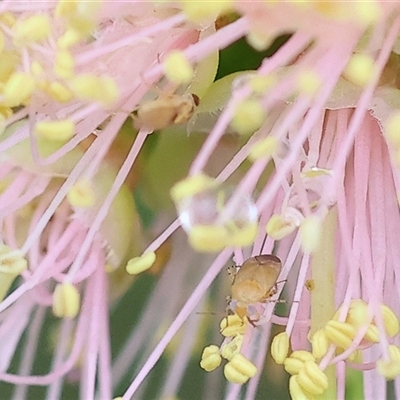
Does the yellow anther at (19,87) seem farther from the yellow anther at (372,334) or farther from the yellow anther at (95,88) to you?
the yellow anther at (372,334)

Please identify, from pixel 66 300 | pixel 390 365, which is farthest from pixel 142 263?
pixel 390 365

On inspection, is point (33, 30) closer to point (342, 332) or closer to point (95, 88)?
point (95, 88)

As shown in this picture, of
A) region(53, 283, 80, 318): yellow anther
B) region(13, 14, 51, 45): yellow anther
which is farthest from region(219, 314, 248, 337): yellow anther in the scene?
region(13, 14, 51, 45): yellow anther

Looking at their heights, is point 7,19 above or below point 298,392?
above

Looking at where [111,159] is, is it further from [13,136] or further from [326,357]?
[326,357]

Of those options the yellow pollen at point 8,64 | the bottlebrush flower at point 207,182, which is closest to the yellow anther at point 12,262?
the bottlebrush flower at point 207,182

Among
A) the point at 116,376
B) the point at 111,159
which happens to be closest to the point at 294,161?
the point at 111,159
